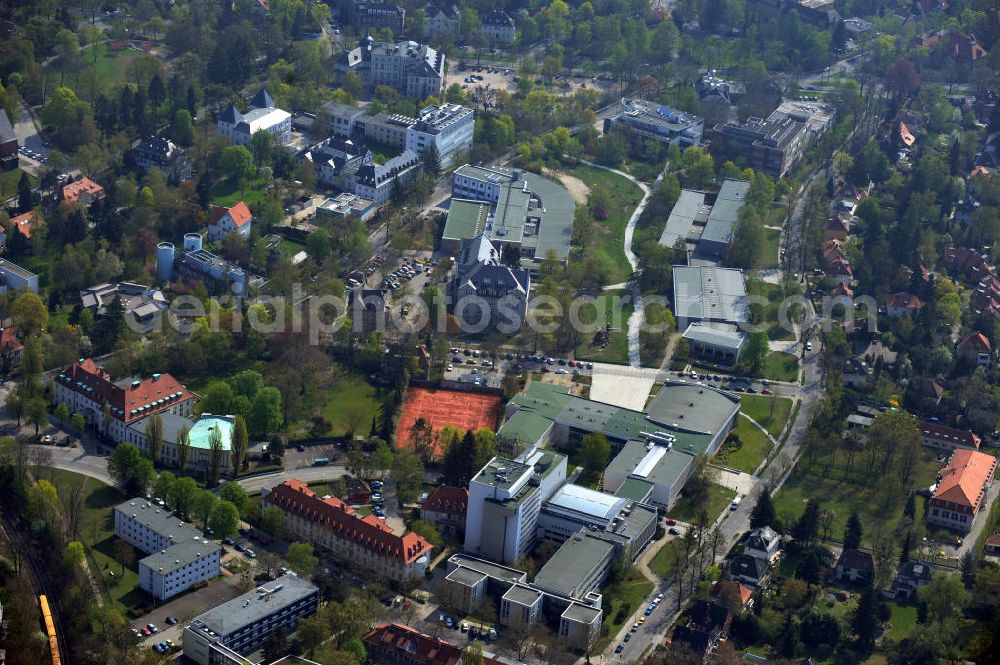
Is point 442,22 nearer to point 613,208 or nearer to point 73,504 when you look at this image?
point 613,208

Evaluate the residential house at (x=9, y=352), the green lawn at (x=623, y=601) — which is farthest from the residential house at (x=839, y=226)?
the residential house at (x=9, y=352)

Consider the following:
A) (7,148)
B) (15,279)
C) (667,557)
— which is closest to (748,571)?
(667,557)

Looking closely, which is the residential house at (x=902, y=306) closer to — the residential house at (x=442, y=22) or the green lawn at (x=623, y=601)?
the green lawn at (x=623, y=601)

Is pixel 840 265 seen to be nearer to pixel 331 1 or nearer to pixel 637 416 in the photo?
pixel 637 416

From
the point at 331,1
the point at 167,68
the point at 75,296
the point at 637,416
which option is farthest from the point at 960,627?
the point at 331,1

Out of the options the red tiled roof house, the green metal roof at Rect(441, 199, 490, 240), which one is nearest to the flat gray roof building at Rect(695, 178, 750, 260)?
the green metal roof at Rect(441, 199, 490, 240)

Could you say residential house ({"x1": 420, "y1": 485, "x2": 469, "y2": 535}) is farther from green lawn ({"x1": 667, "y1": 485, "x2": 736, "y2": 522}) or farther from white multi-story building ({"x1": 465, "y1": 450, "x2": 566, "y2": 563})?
green lawn ({"x1": 667, "y1": 485, "x2": 736, "y2": 522})

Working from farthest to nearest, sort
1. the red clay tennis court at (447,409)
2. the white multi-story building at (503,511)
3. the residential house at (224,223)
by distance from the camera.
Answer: the residential house at (224,223) < the red clay tennis court at (447,409) < the white multi-story building at (503,511)
